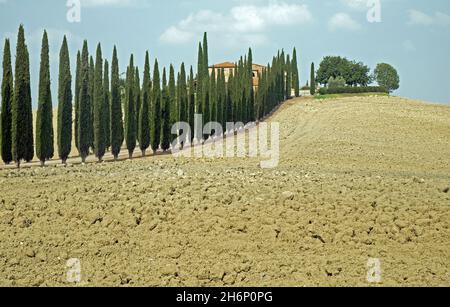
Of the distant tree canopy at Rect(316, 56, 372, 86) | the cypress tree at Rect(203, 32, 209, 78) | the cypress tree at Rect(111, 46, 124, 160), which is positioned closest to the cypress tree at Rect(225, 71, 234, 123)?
the cypress tree at Rect(203, 32, 209, 78)

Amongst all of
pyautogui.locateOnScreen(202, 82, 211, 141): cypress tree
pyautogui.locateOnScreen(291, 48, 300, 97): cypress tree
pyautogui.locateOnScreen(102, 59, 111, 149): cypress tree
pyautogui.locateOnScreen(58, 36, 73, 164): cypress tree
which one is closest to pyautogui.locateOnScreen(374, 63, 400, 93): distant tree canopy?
pyautogui.locateOnScreen(291, 48, 300, 97): cypress tree

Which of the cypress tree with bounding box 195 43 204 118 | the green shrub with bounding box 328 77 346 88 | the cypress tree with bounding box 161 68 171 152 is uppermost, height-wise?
the green shrub with bounding box 328 77 346 88

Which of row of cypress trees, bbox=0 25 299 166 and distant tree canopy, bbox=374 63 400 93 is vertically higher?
distant tree canopy, bbox=374 63 400 93

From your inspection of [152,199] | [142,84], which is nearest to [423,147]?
[142,84]

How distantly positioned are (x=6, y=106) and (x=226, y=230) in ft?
77.7

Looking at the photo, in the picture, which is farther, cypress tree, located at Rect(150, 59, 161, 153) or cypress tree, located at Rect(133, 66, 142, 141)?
cypress tree, located at Rect(133, 66, 142, 141)

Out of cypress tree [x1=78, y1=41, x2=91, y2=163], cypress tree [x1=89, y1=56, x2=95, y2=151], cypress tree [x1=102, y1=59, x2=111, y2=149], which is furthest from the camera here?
cypress tree [x1=89, y1=56, x2=95, y2=151]

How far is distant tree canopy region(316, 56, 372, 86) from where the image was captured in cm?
11425

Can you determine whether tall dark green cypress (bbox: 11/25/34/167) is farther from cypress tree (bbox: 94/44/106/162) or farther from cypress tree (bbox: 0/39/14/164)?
cypress tree (bbox: 94/44/106/162)

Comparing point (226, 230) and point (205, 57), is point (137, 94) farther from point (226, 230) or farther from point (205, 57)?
point (226, 230)

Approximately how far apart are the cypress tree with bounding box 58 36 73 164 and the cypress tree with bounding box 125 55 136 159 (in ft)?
13.4

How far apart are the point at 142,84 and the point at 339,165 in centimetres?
2198

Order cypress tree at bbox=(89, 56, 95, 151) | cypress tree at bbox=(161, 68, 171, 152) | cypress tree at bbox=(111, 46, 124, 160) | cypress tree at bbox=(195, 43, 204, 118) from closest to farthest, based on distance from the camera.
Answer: cypress tree at bbox=(111, 46, 124, 160), cypress tree at bbox=(89, 56, 95, 151), cypress tree at bbox=(161, 68, 171, 152), cypress tree at bbox=(195, 43, 204, 118)
